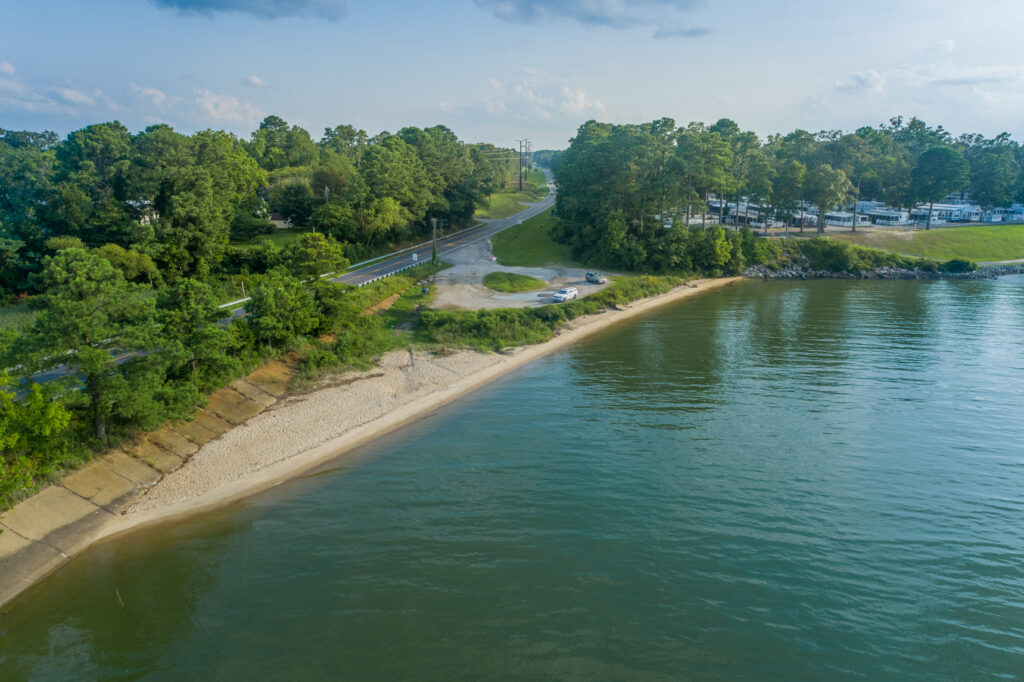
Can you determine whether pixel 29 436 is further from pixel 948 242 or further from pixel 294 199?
pixel 948 242

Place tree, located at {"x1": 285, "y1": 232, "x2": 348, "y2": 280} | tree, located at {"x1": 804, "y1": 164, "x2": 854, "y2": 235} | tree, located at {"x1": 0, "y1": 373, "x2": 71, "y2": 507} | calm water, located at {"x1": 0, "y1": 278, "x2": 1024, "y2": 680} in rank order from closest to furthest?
calm water, located at {"x1": 0, "y1": 278, "x2": 1024, "y2": 680}, tree, located at {"x1": 0, "y1": 373, "x2": 71, "y2": 507}, tree, located at {"x1": 285, "y1": 232, "x2": 348, "y2": 280}, tree, located at {"x1": 804, "y1": 164, "x2": 854, "y2": 235}

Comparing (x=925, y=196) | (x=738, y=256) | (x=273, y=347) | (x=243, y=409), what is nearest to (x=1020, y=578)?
(x=243, y=409)

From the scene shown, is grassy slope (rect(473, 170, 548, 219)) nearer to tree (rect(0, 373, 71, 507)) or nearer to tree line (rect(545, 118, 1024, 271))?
tree line (rect(545, 118, 1024, 271))

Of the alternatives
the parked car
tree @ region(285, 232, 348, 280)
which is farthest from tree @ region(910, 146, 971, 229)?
tree @ region(285, 232, 348, 280)

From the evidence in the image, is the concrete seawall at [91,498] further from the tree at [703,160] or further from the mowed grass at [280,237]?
the tree at [703,160]

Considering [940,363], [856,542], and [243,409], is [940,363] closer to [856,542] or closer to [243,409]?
[856,542]

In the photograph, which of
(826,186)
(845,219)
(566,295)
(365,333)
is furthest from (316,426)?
(845,219)
